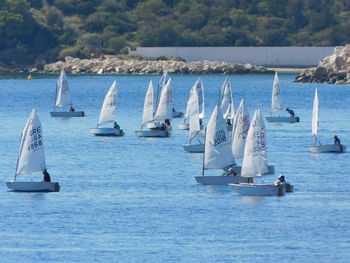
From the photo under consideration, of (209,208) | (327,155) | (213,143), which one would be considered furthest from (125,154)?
(209,208)

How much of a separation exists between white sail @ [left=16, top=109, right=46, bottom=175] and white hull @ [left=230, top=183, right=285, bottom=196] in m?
11.3

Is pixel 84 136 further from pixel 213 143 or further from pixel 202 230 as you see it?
pixel 202 230

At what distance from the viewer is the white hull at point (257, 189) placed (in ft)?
227

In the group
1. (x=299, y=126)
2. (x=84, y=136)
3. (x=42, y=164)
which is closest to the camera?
(x=42, y=164)

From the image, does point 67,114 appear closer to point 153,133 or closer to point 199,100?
point 199,100

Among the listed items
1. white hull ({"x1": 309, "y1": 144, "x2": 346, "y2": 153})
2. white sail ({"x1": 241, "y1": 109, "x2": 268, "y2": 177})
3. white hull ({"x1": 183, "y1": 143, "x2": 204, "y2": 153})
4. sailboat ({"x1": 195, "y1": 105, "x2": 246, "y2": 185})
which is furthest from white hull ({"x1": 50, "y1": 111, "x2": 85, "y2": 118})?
white sail ({"x1": 241, "y1": 109, "x2": 268, "y2": 177})

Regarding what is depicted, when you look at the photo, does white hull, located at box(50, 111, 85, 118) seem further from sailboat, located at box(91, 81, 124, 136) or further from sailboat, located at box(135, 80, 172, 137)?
sailboat, located at box(91, 81, 124, 136)

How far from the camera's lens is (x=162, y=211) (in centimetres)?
6612

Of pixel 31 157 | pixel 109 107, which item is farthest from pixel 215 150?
pixel 109 107

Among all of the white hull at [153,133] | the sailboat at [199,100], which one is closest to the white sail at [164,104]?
the sailboat at [199,100]

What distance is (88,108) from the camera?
15325 centimetres

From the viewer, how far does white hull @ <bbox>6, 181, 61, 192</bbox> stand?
231 ft

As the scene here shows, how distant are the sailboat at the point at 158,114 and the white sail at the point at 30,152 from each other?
34.0 m

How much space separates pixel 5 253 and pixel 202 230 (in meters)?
10.3
